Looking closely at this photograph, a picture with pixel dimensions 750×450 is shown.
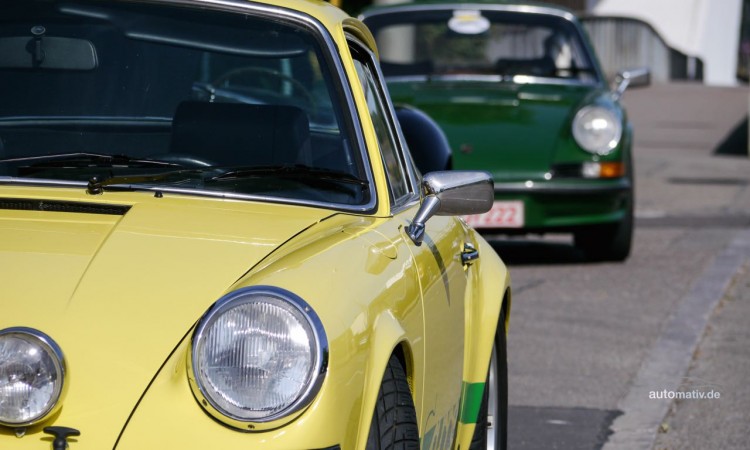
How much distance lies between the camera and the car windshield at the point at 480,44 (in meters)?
10.6

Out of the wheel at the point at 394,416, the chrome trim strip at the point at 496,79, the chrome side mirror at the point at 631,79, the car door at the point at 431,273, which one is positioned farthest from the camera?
the chrome side mirror at the point at 631,79

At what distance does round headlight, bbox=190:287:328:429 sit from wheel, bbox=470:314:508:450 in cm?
174

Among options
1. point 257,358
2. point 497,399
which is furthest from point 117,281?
point 497,399

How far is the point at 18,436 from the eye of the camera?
8.84 ft

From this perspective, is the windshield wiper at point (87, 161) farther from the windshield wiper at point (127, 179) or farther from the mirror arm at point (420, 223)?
the mirror arm at point (420, 223)

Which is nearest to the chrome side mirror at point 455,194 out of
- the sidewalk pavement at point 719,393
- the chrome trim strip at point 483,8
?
the sidewalk pavement at point 719,393

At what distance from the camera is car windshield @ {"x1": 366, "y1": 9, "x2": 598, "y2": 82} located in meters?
10.6

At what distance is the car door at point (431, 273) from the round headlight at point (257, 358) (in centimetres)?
66

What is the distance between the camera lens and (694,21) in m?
43.9

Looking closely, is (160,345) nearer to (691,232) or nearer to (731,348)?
(731,348)

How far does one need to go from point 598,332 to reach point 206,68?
401cm

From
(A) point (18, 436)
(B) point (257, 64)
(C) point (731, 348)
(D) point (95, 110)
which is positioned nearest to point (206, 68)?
(B) point (257, 64)

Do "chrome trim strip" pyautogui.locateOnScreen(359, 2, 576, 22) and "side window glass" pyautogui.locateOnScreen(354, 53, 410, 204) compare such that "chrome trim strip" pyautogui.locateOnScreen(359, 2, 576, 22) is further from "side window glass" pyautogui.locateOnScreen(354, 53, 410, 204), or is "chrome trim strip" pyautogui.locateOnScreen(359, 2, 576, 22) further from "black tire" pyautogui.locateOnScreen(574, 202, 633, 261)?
"side window glass" pyautogui.locateOnScreen(354, 53, 410, 204)

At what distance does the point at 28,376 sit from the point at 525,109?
734 centimetres
